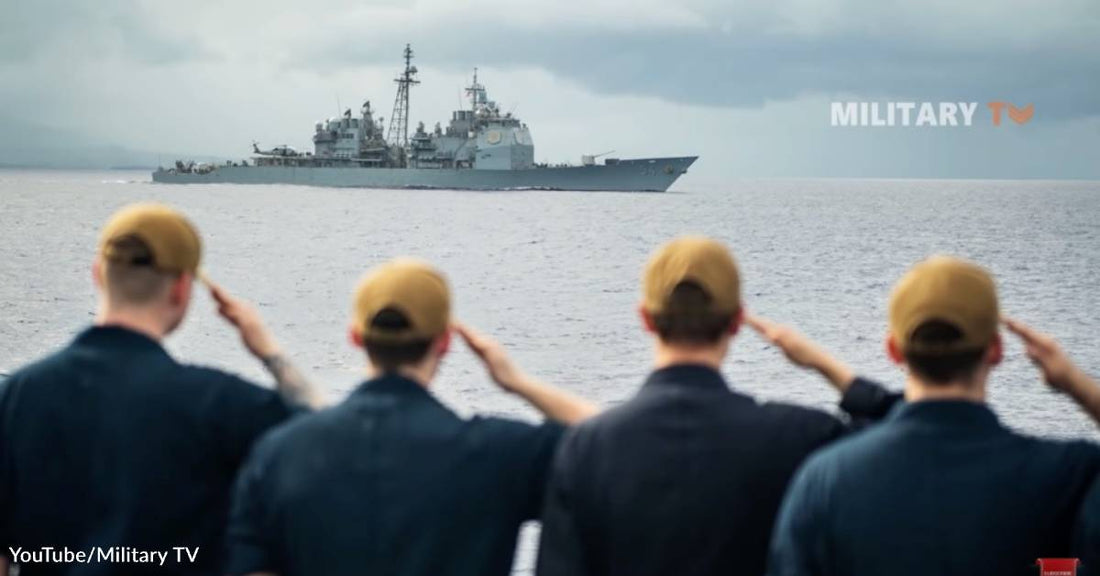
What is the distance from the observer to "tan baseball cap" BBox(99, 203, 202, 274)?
2.47m

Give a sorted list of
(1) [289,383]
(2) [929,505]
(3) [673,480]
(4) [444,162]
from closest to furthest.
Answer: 1. (2) [929,505]
2. (3) [673,480]
3. (1) [289,383]
4. (4) [444,162]

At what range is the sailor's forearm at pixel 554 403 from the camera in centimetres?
253

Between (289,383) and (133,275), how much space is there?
15.3 inches

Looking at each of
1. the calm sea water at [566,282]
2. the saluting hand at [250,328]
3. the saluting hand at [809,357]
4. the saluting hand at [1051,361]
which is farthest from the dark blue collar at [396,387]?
the calm sea water at [566,282]

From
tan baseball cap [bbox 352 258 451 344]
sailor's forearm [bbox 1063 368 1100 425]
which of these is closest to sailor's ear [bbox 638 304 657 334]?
tan baseball cap [bbox 352 258 451 344]

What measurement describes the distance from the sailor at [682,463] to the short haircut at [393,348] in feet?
1.13

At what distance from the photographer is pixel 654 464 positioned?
2.34 m

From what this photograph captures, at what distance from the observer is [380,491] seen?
231 cm

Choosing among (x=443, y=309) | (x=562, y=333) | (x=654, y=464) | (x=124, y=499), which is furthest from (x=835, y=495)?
(x=562, y=333)

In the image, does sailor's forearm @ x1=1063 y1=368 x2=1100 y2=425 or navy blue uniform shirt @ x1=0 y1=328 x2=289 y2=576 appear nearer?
sailor's forearm @ x1=1063 y1=368 x2=1100 y2=425

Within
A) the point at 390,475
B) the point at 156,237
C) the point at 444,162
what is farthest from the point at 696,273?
the point at 444,162

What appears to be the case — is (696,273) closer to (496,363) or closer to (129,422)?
(496,363)

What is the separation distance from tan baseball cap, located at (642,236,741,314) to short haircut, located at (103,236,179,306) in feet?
3.29

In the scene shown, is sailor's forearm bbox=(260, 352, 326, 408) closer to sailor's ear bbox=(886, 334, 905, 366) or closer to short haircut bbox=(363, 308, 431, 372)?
short haircut bbox=(363, 308, 431, 372)
